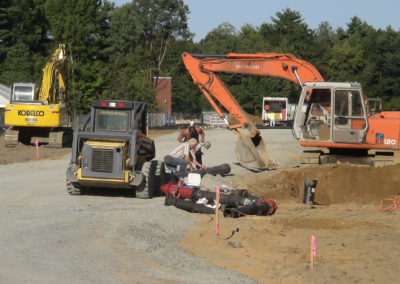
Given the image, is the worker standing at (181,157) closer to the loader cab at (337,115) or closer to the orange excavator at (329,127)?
the orange excavator at (329,127)

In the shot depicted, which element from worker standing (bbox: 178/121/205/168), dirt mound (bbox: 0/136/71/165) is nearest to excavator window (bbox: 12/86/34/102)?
dirt mound (bbox: 0/136/71/165)

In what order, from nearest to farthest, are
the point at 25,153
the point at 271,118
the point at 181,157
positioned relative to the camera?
the point at 181,157 → the point at 25,153 → the point at 271,118

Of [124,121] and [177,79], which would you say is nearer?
[124,121]

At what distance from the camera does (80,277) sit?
8.52 m

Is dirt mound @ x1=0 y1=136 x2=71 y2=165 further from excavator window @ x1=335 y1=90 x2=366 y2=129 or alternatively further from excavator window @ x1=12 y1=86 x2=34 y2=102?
excavator window @ x1=335 y1=90 x2=366 y2=129

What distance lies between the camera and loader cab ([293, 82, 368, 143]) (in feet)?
62.5

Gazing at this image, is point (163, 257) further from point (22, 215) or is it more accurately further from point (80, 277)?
point (22, 215)

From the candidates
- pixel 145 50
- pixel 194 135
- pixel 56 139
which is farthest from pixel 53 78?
pixel 145 50

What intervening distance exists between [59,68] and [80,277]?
25985mm

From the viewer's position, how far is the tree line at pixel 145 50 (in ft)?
206

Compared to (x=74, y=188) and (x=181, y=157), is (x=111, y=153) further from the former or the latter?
(x=181, y=157)

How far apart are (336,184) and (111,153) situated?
247 inches

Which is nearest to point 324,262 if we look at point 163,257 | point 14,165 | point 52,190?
point 163,257

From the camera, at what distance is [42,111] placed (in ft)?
99.2
